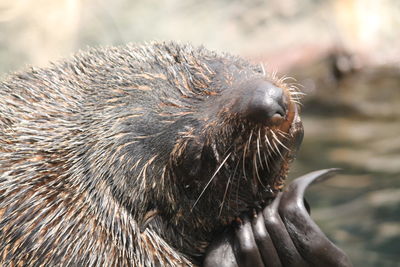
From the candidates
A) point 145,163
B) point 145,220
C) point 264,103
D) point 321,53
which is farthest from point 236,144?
point 321,53

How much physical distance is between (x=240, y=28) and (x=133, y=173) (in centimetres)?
958

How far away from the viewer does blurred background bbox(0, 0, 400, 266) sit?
10102mm

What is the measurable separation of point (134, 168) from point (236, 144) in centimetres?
75

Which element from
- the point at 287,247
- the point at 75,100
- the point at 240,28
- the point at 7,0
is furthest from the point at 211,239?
the point at 240,28

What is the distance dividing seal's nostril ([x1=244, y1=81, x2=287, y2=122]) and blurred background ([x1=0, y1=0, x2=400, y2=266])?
484 centimetres

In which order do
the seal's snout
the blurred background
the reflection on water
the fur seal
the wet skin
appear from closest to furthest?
1. the seal's snout
2. the fur seal
3. the wet skin
4. the reflection on water
5. the blurred background

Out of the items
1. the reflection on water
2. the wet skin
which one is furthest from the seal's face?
the reflection on water

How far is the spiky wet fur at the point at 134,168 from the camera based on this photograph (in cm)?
479

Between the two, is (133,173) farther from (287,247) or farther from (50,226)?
(287,247)

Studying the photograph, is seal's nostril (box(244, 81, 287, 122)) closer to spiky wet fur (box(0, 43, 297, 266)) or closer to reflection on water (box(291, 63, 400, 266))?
spiky wet fur (box(0, 43, 297, 266))

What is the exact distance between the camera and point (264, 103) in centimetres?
464

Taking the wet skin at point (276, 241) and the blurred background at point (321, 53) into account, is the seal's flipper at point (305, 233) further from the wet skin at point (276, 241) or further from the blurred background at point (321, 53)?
the blurred background at point (321, 53)

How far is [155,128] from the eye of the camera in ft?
16.3

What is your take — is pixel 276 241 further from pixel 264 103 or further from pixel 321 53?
pixel 321 53
